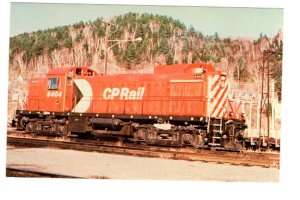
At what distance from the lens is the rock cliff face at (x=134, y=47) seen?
13.4m

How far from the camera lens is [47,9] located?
43.3ft

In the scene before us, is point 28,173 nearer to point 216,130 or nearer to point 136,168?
point 136,168

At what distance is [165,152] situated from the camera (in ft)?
42.8

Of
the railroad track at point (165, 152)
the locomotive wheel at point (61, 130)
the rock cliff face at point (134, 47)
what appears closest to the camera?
the railroad track at point (165, 152)

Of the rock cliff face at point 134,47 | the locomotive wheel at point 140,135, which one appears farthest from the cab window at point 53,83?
the locomotive wheel at point 140,135

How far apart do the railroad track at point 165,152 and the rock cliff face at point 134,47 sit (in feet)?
5.57

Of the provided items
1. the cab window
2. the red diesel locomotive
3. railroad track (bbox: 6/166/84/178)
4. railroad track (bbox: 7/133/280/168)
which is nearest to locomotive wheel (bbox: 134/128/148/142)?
the red diesel locomotive

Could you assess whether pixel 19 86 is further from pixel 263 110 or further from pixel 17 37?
pixel 263 110

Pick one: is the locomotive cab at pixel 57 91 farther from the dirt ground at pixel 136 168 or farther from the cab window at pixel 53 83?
the dirt ground at pixel 136 168

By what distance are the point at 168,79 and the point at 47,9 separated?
4278 millimetres

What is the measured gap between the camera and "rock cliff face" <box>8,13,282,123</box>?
13383 millimetres

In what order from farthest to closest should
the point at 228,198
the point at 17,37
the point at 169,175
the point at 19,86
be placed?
the point at 19,86 < the point at 17,37 < the point at 169,175 < the point at 228,198

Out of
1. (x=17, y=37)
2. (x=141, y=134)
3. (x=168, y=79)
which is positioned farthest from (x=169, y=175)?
(x=17, y=37)

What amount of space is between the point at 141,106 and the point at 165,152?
2293 millimetres
